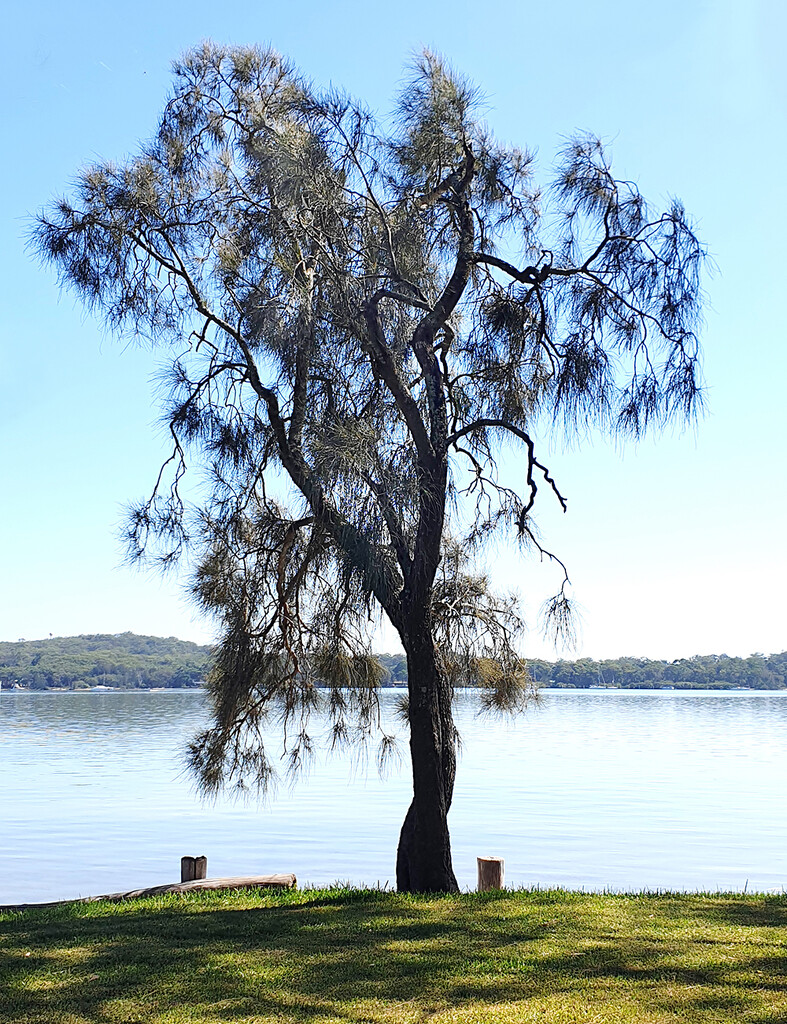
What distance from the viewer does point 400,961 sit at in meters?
4.93

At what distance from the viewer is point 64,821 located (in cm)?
1770

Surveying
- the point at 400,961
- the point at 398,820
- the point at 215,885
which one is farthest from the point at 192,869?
the point at 398,820


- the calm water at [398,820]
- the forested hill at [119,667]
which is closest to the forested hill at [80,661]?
the forested hill at [119,667]

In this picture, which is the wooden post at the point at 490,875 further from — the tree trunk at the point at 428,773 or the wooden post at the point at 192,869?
the wooden post at the point at 192,869

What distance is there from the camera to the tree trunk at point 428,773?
7137mm

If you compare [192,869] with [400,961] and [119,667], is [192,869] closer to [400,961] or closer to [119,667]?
[400,961]

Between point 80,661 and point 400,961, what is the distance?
71097mm

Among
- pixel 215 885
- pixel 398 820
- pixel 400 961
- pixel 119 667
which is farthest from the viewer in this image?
pixel 119 667

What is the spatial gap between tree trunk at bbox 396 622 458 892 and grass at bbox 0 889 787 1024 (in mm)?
410

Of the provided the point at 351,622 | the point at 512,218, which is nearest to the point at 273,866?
the point at 351,622

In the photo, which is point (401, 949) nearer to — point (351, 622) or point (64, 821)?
point (351, 622)

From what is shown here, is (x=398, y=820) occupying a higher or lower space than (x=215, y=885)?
lower

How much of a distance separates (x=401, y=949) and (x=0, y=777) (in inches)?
839

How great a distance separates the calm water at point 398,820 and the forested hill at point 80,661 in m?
30.4
